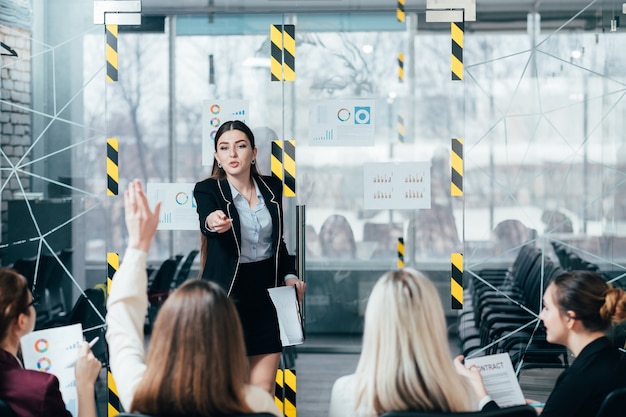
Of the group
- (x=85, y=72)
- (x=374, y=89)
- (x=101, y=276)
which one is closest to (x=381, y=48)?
(x=374, y=89)

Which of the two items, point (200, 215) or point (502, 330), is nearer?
point (200, 215)

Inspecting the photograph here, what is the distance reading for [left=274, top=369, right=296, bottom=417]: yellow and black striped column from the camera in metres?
4.94

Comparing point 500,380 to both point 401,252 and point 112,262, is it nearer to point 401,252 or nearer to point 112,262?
point 401,252

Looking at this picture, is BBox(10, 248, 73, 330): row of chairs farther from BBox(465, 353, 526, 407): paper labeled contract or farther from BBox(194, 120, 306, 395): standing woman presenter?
BBox(465, 353, 526, 407): paper labeled contract

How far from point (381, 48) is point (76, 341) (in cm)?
227

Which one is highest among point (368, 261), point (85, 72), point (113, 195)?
point (85, 72)

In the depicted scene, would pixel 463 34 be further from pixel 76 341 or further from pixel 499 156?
pixel 76 341

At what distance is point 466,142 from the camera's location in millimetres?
4914

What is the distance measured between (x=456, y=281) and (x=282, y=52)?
5.28 ft

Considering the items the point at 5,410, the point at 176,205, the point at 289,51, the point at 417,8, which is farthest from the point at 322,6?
the point at 5,410

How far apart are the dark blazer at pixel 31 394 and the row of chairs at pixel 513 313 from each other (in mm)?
2711

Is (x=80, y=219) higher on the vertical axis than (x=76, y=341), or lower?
higher

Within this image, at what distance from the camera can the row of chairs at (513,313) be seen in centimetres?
493

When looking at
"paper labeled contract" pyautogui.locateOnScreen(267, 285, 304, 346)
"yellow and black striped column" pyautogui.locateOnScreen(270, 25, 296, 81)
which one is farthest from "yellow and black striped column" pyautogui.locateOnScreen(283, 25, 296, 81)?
"paper labeled contract" pyautogui.locateOnScreen(267, 285, 304, 346)
